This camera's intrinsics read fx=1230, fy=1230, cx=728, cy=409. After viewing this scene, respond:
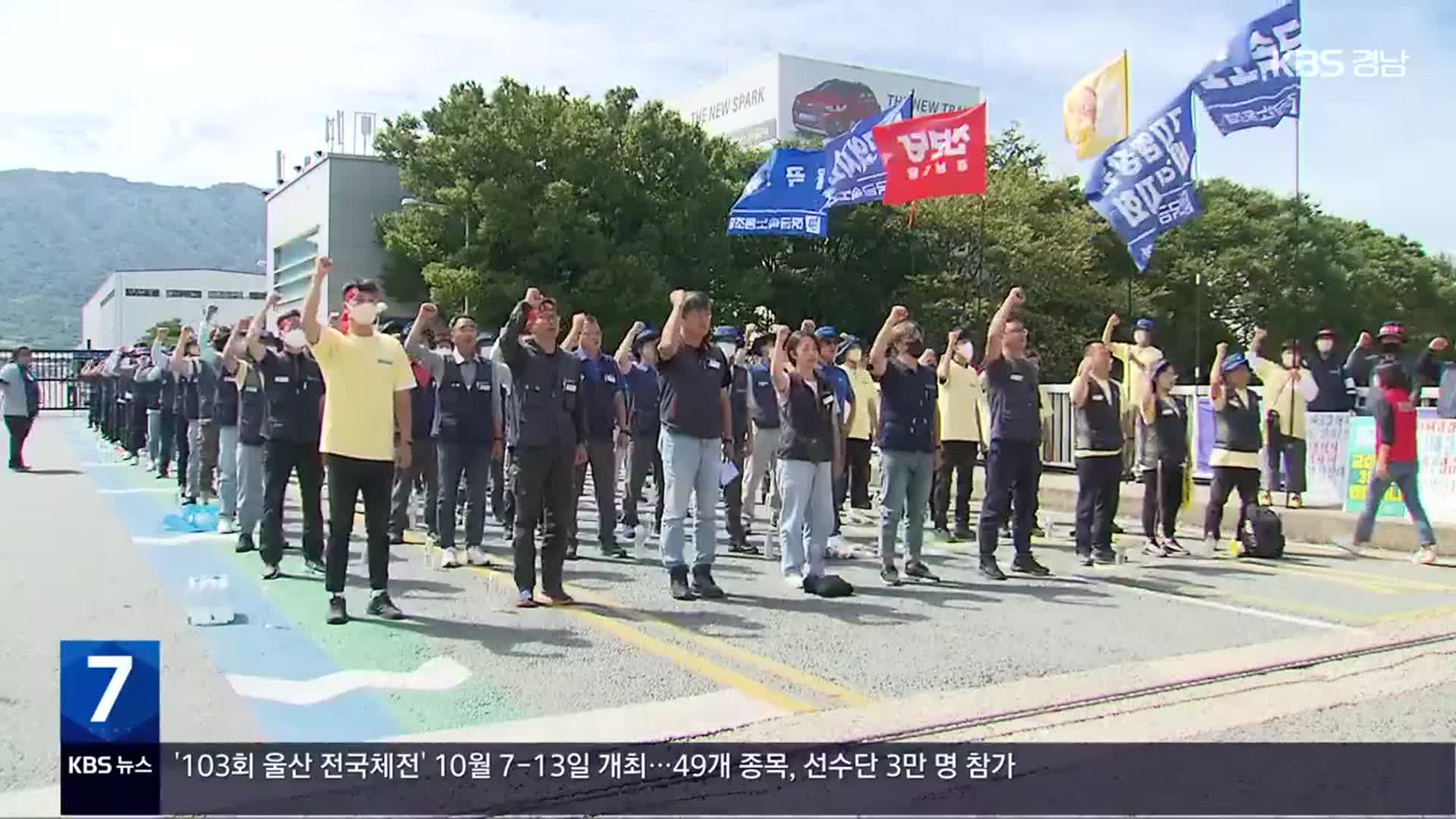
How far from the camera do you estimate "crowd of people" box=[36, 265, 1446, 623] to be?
754cm

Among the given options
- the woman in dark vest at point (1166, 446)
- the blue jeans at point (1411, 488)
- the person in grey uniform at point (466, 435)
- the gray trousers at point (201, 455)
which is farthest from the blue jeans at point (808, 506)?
the gray trousers at point (201, 455)

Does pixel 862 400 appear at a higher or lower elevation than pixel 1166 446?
higher

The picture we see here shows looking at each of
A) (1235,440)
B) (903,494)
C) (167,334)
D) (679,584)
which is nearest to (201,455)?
(679,584)

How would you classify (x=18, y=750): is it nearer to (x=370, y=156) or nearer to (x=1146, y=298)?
(x=1146, y=298)

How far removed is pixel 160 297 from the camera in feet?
354

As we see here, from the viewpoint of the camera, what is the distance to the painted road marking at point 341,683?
5.57 meters

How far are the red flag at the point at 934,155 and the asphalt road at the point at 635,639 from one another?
6060mm

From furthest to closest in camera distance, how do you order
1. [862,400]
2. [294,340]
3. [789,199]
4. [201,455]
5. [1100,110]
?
[789,199]
[1100,110]
[862,400]
[201,455]
[294,340]

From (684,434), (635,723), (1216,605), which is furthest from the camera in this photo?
(1216,605)

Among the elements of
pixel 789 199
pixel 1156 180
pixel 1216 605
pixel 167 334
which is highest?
pixel 789 199

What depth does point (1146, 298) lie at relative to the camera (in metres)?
38.7

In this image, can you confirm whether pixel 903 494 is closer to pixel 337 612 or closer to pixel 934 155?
pixel 337 612

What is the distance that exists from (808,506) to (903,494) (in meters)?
0.87

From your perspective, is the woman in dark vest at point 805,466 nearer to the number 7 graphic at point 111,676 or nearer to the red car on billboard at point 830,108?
the number 7 graphic at point 111,676
